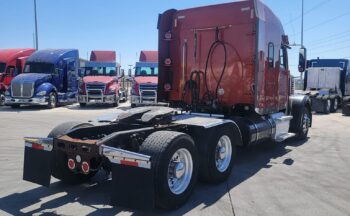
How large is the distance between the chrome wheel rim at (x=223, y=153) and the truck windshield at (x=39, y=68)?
17.8 meters

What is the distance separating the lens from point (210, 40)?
322 inches

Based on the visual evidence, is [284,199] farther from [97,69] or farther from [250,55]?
[97,69]

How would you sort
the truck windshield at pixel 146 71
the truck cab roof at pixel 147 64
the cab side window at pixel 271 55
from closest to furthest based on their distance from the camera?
the cab side window at pixel 271 55 < the truck windshield at pixel 146 71 < the truck cab roof at pixel 147 64

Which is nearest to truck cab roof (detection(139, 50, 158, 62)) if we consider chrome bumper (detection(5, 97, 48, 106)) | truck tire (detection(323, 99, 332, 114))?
chrome bumper (detection(5, 97, 48, 106))

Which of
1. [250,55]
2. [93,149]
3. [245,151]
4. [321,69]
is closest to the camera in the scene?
[93,149]

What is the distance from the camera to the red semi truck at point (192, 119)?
468 cm

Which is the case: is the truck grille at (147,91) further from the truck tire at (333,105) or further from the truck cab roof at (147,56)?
the truck tire at (333,105)

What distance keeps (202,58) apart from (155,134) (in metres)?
3.65

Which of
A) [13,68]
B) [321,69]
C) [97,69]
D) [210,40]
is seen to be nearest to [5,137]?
[210,40]

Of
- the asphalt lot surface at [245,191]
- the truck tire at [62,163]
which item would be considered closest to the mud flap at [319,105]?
the asphalt lot surface at [245,191]

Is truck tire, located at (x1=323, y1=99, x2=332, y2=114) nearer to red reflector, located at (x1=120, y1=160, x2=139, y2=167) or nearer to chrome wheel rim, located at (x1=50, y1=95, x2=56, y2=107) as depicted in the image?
chrome wheel rim, located at (x1=50, y1=95, x2=56, y2=107)

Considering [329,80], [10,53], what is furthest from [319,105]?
[10,53]

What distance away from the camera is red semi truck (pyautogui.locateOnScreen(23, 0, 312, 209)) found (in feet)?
15.3

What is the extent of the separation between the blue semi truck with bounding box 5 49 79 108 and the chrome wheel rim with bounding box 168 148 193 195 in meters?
17.2
